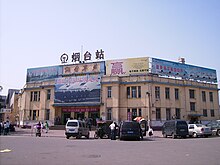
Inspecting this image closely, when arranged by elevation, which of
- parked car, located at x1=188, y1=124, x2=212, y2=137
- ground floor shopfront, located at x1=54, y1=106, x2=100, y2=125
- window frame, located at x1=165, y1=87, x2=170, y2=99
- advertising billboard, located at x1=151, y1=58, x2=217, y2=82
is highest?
advertising billboard, located at x1=151, y1=58, x2=217, y2=82

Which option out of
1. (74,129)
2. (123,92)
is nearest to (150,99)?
(123,92)

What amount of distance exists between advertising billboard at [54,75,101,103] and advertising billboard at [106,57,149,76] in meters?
2.57

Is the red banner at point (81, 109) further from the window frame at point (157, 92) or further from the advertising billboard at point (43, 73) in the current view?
the window frame at point (157, 92)

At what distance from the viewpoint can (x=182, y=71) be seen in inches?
1566

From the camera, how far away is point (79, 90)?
3781 cm

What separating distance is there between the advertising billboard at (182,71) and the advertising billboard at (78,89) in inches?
365

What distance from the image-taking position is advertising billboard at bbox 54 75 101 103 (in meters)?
36.9

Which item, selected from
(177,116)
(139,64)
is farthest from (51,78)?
(177,116)

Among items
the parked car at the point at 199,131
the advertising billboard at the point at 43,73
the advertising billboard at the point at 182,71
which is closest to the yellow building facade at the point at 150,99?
the advertising billboard at the point at 182,71

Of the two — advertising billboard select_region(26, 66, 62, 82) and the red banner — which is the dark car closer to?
the red banner

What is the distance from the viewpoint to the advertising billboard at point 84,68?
127ft

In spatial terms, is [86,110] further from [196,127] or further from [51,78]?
[196,127]

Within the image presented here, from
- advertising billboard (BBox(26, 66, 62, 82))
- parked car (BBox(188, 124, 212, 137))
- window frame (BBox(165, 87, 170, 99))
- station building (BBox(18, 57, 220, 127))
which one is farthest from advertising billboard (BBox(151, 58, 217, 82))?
advertising billboard (BBox(26, 66, 62, 82))

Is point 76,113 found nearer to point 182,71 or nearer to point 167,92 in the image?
point 167,92
